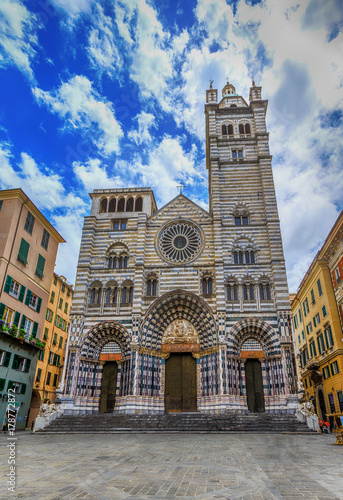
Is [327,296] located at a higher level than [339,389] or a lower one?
higher

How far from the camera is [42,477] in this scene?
7566mm

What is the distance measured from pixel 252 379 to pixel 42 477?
65.2 ft

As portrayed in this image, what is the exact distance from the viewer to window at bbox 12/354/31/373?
23092 millimetres

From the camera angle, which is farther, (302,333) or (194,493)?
(302,333)

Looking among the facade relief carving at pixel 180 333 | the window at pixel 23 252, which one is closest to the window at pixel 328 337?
the facade relief carving at pixel 180 333

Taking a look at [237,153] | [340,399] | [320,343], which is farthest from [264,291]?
[237,153]

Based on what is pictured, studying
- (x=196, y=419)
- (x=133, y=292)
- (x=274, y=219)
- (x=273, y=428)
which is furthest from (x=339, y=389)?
(x=133, y=292)

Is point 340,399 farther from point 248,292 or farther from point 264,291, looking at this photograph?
point 248,292

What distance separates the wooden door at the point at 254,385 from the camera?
79.4ft

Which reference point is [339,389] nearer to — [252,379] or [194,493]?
[252,379]

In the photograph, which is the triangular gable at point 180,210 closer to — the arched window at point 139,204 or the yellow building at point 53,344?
the arched window at point 139,204

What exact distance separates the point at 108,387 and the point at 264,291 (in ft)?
45.0

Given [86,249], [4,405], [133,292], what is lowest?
[4,405]

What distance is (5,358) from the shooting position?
72.7ft
